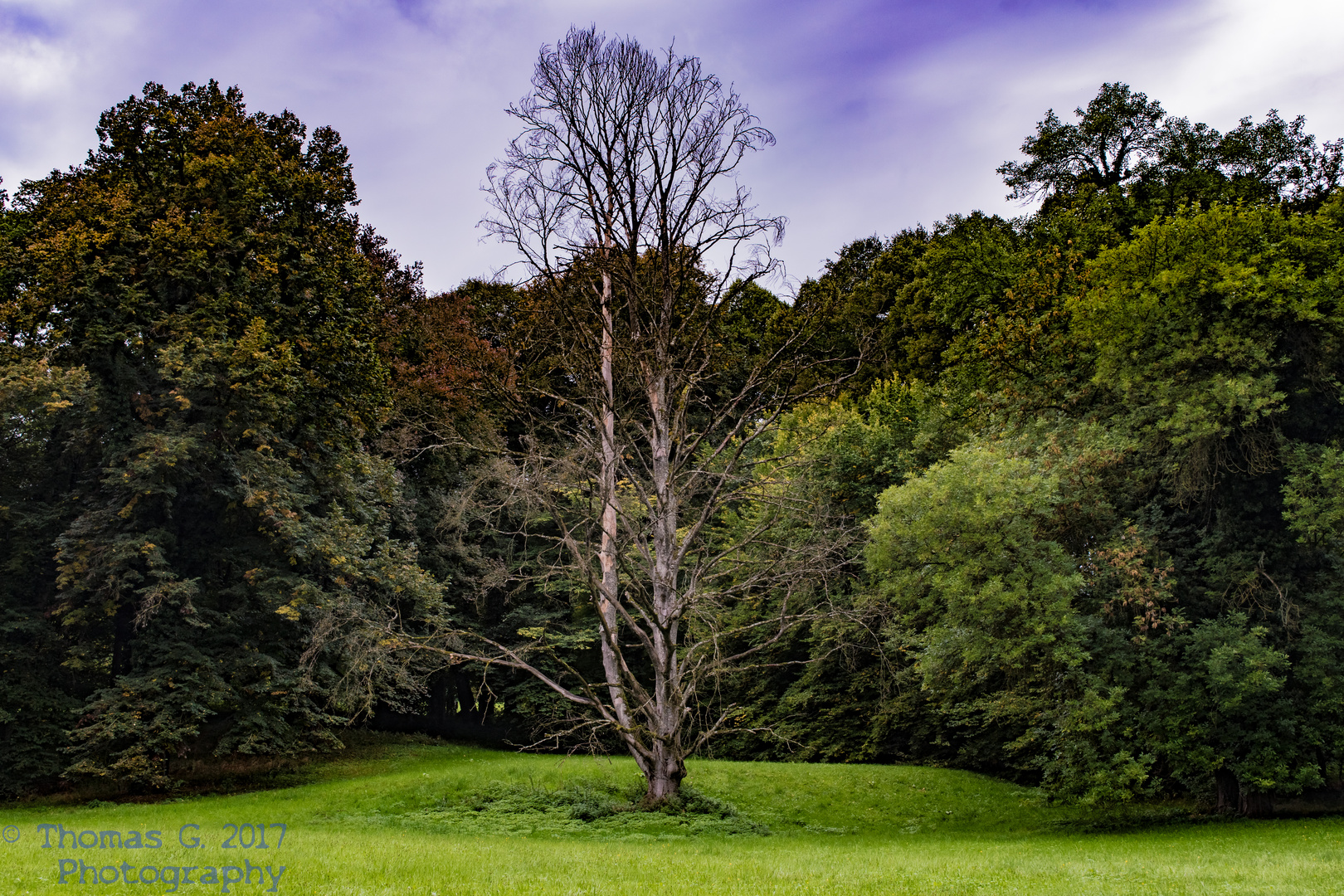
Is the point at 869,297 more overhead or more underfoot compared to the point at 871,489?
more overhead

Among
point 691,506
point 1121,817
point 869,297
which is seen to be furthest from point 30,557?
point 869,297

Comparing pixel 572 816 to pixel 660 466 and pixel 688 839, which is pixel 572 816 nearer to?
pixel 688 839

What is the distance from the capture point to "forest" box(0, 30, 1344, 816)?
49.2 ft

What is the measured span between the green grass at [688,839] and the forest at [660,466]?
119 centimetres

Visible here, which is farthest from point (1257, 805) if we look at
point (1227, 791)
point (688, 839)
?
point (688, 839)

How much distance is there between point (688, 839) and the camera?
42.1 feet

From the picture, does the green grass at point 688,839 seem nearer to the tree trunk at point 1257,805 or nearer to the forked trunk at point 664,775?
the forked trunk at point 664,775

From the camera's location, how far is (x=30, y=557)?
18.1 meters

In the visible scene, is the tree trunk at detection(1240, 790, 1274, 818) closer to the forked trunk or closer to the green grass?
the green grass

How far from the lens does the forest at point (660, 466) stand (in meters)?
15.0

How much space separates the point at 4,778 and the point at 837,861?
16.1 meters

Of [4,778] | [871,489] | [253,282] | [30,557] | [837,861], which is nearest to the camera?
[837,861]

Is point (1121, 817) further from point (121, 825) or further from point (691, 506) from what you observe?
point (121, 825)

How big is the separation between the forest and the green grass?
119cm
